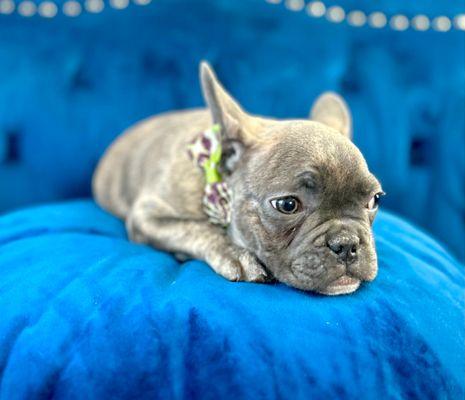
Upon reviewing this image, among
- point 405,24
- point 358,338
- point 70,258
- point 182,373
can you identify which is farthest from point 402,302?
point 405,24

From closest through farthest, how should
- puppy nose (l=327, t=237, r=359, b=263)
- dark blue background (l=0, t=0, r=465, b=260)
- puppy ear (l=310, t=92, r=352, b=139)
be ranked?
puppy nose (l=327, t=237, r=359, b=263), puppy ear (l=310, t=92, r=352, b=139), dark blue background (l=0, t=0, r=465, b=260)

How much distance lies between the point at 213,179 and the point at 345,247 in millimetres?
645

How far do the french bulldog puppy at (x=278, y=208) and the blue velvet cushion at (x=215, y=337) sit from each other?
0.09 meters

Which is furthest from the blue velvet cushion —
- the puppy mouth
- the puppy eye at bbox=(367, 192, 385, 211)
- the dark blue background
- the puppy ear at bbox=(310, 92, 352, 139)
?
the dark blue background

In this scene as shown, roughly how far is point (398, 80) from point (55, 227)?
6.57 ft

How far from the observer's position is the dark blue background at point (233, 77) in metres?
2.98

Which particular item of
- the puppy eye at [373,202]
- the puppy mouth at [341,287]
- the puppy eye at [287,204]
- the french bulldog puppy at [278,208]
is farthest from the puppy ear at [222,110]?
the puppy mouth at [341,287]

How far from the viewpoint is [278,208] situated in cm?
178

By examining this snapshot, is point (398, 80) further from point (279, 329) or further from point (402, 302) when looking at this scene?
point (279, 329)

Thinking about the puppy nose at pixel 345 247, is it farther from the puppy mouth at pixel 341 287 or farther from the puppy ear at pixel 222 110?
the puppy ear at pixel 222 110

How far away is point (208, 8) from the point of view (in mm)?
3061

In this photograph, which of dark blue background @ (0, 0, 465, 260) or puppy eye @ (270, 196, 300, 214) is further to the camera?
dark blue background @ (0, 0, 465, 260)

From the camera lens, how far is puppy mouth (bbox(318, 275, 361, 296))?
→ 1.65m

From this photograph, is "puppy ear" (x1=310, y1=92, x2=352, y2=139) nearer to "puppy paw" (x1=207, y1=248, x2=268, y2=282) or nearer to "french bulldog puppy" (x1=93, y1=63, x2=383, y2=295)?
"french bulldog puppy" (x1=93, y1=63, x2=383, y2=295)
